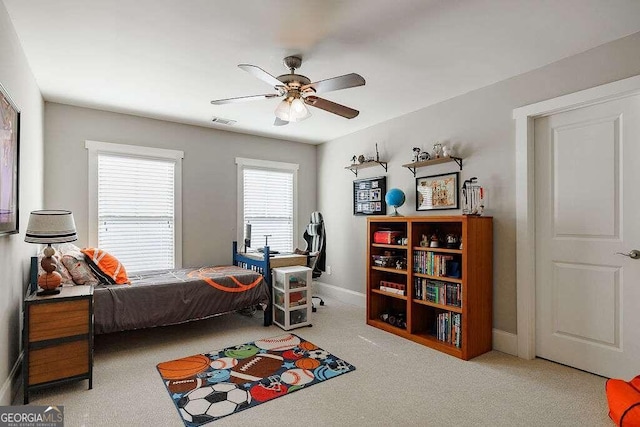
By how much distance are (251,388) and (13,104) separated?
2459 millimetres

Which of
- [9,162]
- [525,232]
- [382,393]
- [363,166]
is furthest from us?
[363,166]

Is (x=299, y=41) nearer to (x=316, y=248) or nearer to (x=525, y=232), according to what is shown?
(x=525, y=232)

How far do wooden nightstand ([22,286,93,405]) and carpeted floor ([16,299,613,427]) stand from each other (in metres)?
0.14

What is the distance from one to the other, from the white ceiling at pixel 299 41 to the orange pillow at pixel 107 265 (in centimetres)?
158

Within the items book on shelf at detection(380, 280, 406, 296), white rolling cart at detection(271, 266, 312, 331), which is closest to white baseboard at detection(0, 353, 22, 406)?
white rolling cart at detection(271, 266, 312, 331)

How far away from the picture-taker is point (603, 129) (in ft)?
8.32

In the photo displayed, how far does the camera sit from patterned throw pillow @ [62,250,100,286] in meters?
2.88

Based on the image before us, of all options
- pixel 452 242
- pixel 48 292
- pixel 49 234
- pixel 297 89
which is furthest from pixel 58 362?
pixel 452 242

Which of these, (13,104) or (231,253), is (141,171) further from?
(13,104)

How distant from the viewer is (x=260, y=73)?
2209 millimetres

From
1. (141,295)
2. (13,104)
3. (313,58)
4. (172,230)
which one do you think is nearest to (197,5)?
(313,58)

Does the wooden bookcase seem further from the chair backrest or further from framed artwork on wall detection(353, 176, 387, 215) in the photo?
the chair backrest

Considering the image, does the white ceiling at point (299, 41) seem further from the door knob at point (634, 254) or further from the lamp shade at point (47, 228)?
the door knob at point (634, 254)

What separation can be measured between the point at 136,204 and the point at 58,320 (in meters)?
2.01
